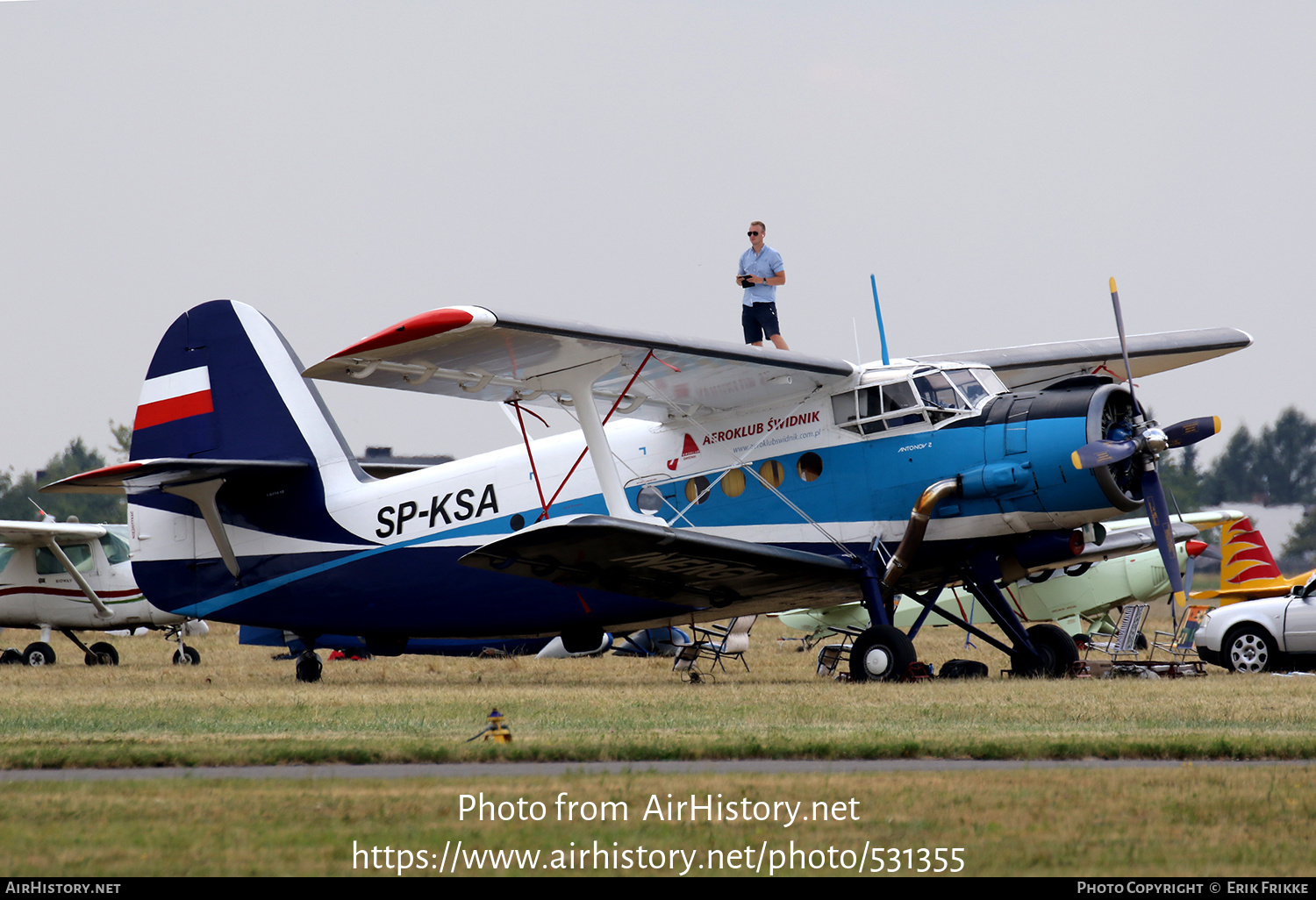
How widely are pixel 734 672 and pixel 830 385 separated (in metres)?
5.36

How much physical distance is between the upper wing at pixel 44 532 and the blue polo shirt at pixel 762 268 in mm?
14734

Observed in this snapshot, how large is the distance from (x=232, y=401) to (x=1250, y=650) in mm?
14407

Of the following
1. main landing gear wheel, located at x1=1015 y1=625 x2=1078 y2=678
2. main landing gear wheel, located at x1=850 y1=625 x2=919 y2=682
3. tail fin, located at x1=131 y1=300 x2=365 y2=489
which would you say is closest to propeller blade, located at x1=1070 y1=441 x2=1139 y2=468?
main landing gear wheel, located at x1=850 y1=625 x2=919 y2=682

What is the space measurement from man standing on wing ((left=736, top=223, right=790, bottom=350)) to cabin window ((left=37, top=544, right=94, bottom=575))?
15.6 m

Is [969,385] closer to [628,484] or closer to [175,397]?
[628,484]

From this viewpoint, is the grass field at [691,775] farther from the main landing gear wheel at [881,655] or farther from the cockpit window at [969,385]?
the cockpit window at [969,385]

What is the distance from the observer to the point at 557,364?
15.1 metres

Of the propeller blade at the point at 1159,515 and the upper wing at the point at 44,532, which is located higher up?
the upper wing at the point at 44,532

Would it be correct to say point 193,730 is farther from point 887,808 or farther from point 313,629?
point 313,629

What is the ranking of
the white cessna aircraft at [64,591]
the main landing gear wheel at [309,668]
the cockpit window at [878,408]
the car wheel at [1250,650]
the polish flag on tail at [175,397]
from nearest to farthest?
the cockpit window at [878,408] < the car wheel at [1250,650] < the main landing gear wheel at [309,668] < the polish flag on tail at [175,397] < the white cessna aircraft at [64,591]

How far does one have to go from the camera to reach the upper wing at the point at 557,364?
13.3m

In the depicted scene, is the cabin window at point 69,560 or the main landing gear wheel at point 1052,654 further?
the cabin window at point 69,560

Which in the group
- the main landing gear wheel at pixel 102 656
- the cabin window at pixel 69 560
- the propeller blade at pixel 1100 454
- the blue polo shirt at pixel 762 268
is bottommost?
the main landing gear wheel at pixel 102 656

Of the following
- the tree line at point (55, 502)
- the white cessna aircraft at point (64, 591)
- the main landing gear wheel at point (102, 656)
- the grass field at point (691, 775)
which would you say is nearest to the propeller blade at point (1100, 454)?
the grass field at point (691, 775)
